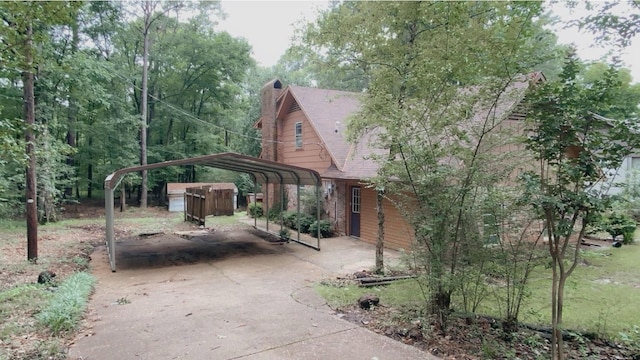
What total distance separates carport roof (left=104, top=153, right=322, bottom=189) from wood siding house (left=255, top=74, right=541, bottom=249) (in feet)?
3.76

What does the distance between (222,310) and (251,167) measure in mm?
7770

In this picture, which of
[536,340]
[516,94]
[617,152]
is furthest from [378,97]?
[536,340]

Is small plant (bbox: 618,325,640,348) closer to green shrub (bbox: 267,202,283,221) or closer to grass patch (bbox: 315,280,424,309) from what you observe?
grass patch (bbox: 315,280,424,309)

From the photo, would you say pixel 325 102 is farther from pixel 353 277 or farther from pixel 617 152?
pixel 617 152

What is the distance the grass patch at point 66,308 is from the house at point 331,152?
6072 millimetres

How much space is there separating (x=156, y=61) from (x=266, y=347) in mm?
24390

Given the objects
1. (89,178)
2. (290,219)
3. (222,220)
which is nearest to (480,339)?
(290,219)

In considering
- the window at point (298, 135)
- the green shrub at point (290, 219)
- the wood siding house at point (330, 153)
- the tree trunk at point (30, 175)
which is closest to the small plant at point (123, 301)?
the tree trunk at point (30, 175)

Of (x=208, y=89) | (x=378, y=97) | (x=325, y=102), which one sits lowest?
(x=378, y=97)

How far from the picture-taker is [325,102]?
1555cm

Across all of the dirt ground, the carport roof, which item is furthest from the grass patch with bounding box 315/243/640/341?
the carport roof

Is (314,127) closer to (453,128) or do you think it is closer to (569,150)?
(453,128)

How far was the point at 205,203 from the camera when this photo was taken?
15.4 m

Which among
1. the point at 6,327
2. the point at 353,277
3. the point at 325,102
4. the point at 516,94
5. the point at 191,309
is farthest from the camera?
the point at 325,102
